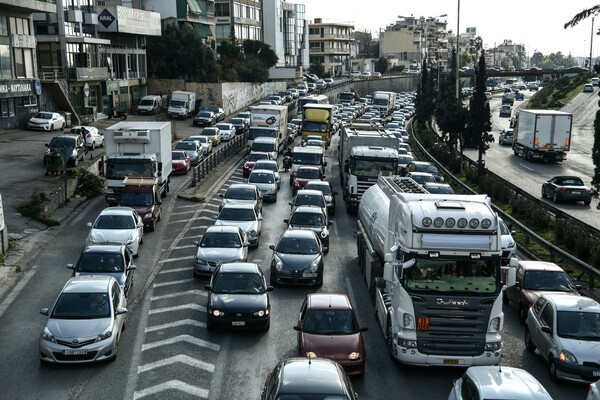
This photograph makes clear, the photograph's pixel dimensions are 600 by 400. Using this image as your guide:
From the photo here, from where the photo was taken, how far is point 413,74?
173125 millimetres

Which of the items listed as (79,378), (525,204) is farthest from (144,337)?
(525,204)

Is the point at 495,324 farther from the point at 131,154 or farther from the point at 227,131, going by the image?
the point at 227,131

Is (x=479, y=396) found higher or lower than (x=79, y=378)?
higher

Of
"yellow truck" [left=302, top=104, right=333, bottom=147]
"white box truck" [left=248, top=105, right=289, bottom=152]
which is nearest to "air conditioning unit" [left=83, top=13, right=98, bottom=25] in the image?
"white box truck" [left=248, top=105, right=289, bottom=152]

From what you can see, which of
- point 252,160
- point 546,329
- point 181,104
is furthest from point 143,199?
point 181,104

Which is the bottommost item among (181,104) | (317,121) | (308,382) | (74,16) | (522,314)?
(522,314)

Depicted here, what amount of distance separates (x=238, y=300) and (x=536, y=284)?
28.3ft

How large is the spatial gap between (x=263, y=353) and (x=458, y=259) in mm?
5272

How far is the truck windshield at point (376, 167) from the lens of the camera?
33188 mm

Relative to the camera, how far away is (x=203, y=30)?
311 feet

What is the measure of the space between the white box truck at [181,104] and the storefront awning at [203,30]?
23372 mm

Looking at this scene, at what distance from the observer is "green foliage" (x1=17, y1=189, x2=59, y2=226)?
30022 mm

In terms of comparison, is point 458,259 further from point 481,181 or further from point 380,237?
point 481,181

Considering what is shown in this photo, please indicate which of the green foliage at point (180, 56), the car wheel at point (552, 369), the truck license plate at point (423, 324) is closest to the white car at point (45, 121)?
the green foliage at point (180, 56)
